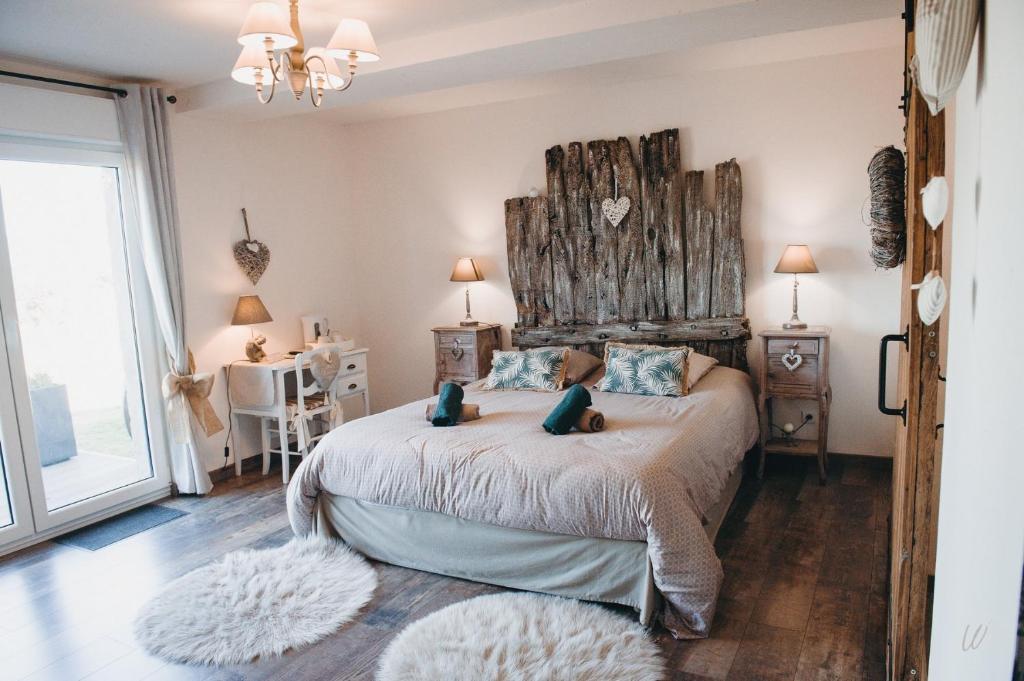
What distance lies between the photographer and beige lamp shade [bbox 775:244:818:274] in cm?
388

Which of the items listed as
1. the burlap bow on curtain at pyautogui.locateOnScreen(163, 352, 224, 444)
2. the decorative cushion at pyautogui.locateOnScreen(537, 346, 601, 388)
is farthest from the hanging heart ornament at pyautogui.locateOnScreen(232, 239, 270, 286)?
the decorative cushion at pyautogui.locateOnScreen(537, 346, 601, 388)

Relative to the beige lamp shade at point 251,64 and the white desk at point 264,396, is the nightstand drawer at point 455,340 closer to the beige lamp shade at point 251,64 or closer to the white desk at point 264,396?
the white desk at point 264,396

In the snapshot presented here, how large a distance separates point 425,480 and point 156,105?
2838mm

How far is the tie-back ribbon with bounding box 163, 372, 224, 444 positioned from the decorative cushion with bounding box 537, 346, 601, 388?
2.21m

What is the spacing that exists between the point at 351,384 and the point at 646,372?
2321 millimetres

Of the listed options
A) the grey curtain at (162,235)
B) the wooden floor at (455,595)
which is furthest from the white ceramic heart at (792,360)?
the grey curtain at (162,235)

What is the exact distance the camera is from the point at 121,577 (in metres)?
3.18

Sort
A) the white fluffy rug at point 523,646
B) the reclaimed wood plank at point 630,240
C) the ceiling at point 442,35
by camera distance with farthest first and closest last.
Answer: the reclaimed wood plank at point 630,240 < the ceiling at point 442,35 < the white fluffy rug at point 523,646

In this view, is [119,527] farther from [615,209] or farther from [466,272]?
[615,209]

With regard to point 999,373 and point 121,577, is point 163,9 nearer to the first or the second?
point 121,577

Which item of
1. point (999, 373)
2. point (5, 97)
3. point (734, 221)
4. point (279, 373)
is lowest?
point (279, 373)

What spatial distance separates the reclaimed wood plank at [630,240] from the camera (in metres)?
4.44

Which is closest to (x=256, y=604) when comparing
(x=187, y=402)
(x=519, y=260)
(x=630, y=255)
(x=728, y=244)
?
(x=187, y=402)

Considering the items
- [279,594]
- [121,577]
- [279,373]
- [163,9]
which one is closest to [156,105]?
[163,9]
